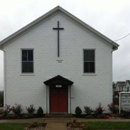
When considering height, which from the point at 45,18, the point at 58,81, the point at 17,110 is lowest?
the point at 17,110

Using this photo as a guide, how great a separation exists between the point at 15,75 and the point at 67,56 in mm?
4579

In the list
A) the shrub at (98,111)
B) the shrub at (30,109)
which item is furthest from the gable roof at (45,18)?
the shrub at (30,109)

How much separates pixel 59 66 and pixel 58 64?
19 centimetres

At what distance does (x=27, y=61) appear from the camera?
1992cm

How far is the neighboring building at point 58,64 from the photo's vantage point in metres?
19.6

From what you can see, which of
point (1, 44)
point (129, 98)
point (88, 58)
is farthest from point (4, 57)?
point (129, 98)

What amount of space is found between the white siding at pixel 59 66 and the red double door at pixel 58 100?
587 millimetres

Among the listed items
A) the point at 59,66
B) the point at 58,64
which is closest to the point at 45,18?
the point at 58,64

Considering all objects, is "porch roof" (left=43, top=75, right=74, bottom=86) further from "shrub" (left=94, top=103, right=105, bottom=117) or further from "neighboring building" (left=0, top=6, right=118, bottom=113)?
"shrub" (left=94, top=103, right=105, bottom=117)

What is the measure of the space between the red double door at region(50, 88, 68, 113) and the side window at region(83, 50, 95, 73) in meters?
2.50

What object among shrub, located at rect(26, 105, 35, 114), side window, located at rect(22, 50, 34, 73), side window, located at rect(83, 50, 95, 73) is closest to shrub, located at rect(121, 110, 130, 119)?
side window, located at rect(83, 50, 95, 73)

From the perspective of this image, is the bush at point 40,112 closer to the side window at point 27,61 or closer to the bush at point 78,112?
the bush at point 78,112

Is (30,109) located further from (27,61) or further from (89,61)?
(89,61)

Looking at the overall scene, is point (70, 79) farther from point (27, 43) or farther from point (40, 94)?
point (27, 43)
